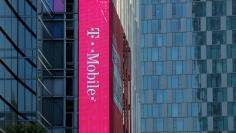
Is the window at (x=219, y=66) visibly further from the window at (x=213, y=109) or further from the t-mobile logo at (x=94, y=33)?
the t-mobile logo at (x=94, y=33)

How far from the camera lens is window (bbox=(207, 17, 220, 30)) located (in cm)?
16700

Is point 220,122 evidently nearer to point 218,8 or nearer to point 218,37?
point 218,37

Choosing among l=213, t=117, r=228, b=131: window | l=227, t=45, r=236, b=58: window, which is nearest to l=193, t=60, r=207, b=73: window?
l=227, t=45, r=236, b=58: window

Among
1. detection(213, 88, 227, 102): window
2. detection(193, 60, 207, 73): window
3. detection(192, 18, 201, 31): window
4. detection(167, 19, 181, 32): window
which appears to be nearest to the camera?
detection(213, 88, 227, 102): window

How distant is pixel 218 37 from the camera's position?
166500mm

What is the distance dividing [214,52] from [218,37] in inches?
104

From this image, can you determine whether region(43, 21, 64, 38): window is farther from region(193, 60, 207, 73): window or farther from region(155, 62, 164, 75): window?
region(193, 60, 207, 73): window

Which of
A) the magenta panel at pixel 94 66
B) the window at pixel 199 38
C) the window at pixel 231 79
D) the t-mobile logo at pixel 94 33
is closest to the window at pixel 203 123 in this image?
the window at pixel 231 79

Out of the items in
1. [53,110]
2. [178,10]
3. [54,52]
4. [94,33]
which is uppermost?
[178,10]

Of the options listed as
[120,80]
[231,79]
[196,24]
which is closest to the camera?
[120,80]

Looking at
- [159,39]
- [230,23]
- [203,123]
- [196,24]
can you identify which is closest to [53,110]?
[203,123]

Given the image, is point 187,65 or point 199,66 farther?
point 199,66

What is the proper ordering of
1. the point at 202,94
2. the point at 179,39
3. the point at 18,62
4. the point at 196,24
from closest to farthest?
the point at 18,62
the point at 202,94
the point at 179,39
the point at 196,24

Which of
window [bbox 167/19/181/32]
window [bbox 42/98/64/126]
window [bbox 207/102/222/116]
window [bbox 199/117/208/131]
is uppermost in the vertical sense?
window [bbox 167/19/181/32]
